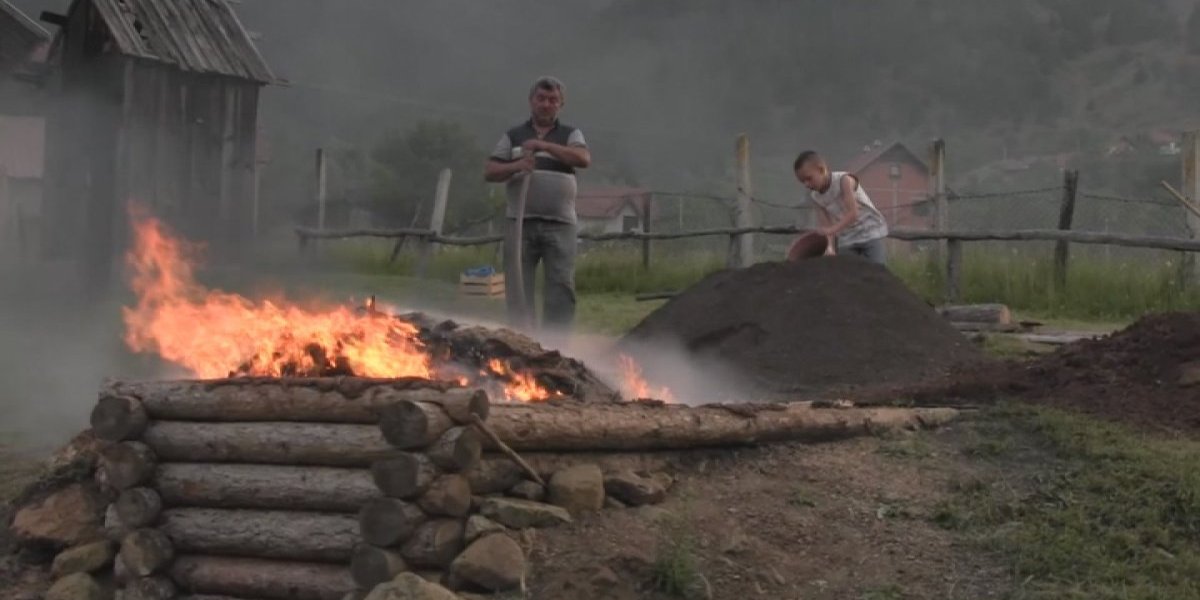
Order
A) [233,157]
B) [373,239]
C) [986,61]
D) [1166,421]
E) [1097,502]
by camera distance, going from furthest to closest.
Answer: [986,61]
[373,239]
[233,157]
[1166,421]
[1097,502]

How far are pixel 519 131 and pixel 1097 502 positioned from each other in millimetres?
4935

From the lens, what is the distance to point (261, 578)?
15.0 ft

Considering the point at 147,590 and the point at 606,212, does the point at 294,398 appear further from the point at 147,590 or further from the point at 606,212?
the point at 606,212

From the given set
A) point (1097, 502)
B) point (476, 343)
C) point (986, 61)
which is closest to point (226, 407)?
point (476, 343)

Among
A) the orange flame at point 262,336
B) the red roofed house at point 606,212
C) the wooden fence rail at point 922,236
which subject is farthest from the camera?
the red roofed house at point 606,212

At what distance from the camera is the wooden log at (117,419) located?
4742 millimetres

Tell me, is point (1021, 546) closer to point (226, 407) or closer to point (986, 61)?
point (226, 407)

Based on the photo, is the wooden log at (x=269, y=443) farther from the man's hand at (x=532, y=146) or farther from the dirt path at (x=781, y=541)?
the man's hand at (x=532, y=146)

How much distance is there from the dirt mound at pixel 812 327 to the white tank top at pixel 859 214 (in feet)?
1.56

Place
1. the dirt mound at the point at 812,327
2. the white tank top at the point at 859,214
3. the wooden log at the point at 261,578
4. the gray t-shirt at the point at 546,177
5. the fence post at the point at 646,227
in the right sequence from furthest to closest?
1. the fence post at the point at 646,227
2. the white tank top at the point at 859,214
3. the dirt mound at the point at 812,327
4. the gray t-shirt at the point at 546,177
5. the wooden log at the point at 261,578

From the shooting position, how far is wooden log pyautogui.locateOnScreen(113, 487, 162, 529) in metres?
4.70

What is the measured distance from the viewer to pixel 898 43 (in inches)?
3701

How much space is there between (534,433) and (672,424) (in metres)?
0.65

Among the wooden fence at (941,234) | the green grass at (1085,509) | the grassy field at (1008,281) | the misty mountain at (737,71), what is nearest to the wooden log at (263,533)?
the green grass at (1085,509)
